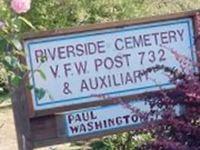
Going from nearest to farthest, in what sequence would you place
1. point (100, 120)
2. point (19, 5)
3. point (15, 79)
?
point (19, 5), point (15, 79), point (100, 120)

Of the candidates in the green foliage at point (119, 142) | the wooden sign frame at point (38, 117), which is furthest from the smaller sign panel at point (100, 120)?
the green foliage at point (119, 142)

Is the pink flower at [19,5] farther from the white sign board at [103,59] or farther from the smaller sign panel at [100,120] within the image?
the smaller sign panel at [100,120]

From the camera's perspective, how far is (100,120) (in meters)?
4.92

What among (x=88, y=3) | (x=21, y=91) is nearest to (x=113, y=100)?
(x=21, y=91)

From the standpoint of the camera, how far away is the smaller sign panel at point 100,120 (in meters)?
4.86

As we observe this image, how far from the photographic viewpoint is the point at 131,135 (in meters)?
5.71

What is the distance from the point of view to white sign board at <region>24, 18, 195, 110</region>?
4.72 m

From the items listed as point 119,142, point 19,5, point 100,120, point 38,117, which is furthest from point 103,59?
point 119,142

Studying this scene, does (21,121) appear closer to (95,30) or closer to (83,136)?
(83,136)

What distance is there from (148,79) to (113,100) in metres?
0.38

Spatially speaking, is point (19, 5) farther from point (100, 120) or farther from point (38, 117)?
point (100, 120)

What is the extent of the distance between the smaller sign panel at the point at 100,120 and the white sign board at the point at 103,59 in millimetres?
95

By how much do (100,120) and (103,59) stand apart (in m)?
0.42

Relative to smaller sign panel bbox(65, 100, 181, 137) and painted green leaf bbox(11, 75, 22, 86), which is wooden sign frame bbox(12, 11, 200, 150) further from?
painted green leaf bbox(11, 75, 22, 86)
